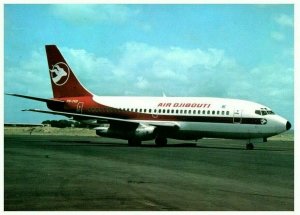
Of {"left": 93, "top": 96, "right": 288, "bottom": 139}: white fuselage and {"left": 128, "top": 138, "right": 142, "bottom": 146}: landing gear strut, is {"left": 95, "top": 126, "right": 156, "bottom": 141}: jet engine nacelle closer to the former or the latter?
{"left": 128, "top": 138, "right": 142, "bottom": 146}: landing gear strut

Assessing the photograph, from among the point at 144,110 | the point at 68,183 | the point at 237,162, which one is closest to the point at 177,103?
the point at 144,110

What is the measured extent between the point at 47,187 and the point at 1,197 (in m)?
1.77

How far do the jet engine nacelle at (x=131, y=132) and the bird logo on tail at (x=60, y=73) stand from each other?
6.72 metres

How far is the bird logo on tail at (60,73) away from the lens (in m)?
40.9

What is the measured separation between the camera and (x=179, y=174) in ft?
53.7

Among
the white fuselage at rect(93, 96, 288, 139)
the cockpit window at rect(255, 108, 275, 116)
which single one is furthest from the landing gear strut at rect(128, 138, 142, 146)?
the cockpit window at rect(255, 108, 275, 116)

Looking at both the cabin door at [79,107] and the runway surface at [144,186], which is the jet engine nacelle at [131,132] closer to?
the cabin door at [79,107]

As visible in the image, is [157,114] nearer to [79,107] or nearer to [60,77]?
[79,107]

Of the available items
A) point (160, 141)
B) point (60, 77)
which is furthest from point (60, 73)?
point (160, 141)

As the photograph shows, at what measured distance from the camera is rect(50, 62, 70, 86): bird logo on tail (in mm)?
40938

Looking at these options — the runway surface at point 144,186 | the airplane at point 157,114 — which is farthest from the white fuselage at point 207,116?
the runway surface at point 144,186

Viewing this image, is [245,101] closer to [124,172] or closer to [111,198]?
[124,172]

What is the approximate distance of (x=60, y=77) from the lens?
41.0m

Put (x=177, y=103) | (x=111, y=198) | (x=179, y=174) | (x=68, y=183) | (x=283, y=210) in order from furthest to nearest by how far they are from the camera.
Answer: (x=177, y=103) → (x=179, y=174) → (x=68, y=183) → (x=111, y=198) → (x=283, y=210)
